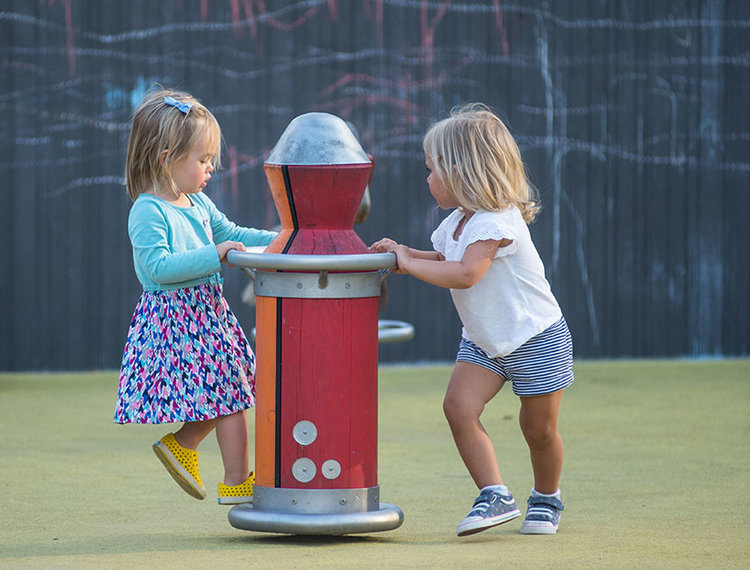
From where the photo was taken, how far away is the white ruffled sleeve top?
11.9 ft

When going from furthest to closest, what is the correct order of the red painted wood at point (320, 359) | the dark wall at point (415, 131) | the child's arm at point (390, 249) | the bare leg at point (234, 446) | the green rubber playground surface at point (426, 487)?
the dark wall at point (415, 131), the bare leg at point (234, 446), the child's arm at point (390, 249), the red painted wood at point (320, 359), the green rubber playground surface at point (426, 487)

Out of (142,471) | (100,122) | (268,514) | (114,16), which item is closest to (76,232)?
(100,122)

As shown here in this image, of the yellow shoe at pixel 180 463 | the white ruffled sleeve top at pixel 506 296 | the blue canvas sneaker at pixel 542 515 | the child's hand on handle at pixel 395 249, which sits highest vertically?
the child's hand on handle at pixel 395 249

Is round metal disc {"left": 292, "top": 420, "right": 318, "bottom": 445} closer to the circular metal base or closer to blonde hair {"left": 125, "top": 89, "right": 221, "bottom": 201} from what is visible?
the circular metal base

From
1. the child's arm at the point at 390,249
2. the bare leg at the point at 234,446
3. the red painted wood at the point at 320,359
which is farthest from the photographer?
the bare leg at the point at 234,446

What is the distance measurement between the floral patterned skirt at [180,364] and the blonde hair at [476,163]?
2.52ft

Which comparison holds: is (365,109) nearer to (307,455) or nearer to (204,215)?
(204,215)

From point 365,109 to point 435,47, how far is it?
57 centimetres

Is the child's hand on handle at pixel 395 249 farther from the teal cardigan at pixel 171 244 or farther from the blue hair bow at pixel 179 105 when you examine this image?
the blue hair bow at pixel 179 105

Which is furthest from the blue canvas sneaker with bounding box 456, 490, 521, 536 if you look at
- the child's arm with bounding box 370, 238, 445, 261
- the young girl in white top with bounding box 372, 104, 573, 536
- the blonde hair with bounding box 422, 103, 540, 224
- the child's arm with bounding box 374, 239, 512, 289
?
the blonde hair with bounding box 422, 103, 540, 224

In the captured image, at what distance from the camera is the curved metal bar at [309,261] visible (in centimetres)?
343

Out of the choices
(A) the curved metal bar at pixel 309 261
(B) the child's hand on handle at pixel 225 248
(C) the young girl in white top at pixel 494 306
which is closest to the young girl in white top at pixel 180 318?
(B) the child's hand on handle at pixel 225 248

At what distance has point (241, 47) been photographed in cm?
743

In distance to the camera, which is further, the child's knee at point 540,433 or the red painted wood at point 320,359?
the child's knee at point 540,433
